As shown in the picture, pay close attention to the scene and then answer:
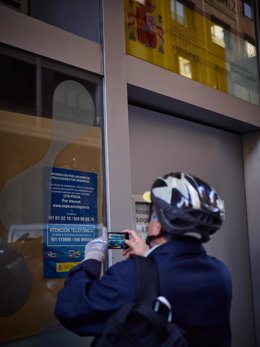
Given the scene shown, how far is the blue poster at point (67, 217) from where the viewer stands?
2719 millimetres

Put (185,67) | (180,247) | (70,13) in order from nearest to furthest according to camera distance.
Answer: (180,247), (70,13), (185,67)

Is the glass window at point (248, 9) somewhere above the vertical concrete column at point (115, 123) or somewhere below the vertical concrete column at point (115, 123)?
above

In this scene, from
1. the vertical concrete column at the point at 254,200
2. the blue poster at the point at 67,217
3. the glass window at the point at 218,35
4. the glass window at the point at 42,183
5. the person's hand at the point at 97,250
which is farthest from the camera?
the vertical concrete column at the point at 254,200

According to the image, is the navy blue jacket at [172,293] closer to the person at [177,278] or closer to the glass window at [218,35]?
the person at [177,278]

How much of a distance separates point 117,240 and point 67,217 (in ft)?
2.42

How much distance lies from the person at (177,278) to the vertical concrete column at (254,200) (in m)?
2.81

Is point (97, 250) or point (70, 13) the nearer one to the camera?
point (97, 250)

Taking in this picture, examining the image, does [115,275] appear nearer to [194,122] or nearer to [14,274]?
[14,274]

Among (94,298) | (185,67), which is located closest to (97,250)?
(94,298)

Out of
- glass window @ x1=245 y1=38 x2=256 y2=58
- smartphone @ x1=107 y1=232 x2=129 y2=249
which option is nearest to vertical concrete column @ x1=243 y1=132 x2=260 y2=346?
glass window @ x1=245 y1=38 x2=256 y2=58

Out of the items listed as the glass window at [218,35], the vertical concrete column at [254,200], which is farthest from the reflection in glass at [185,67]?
the vertical concrete column at [254,200]

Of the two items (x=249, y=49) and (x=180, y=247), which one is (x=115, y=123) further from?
(x=249, y=49)

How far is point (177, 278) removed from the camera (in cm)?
173

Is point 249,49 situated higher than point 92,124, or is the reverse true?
point 249,49
